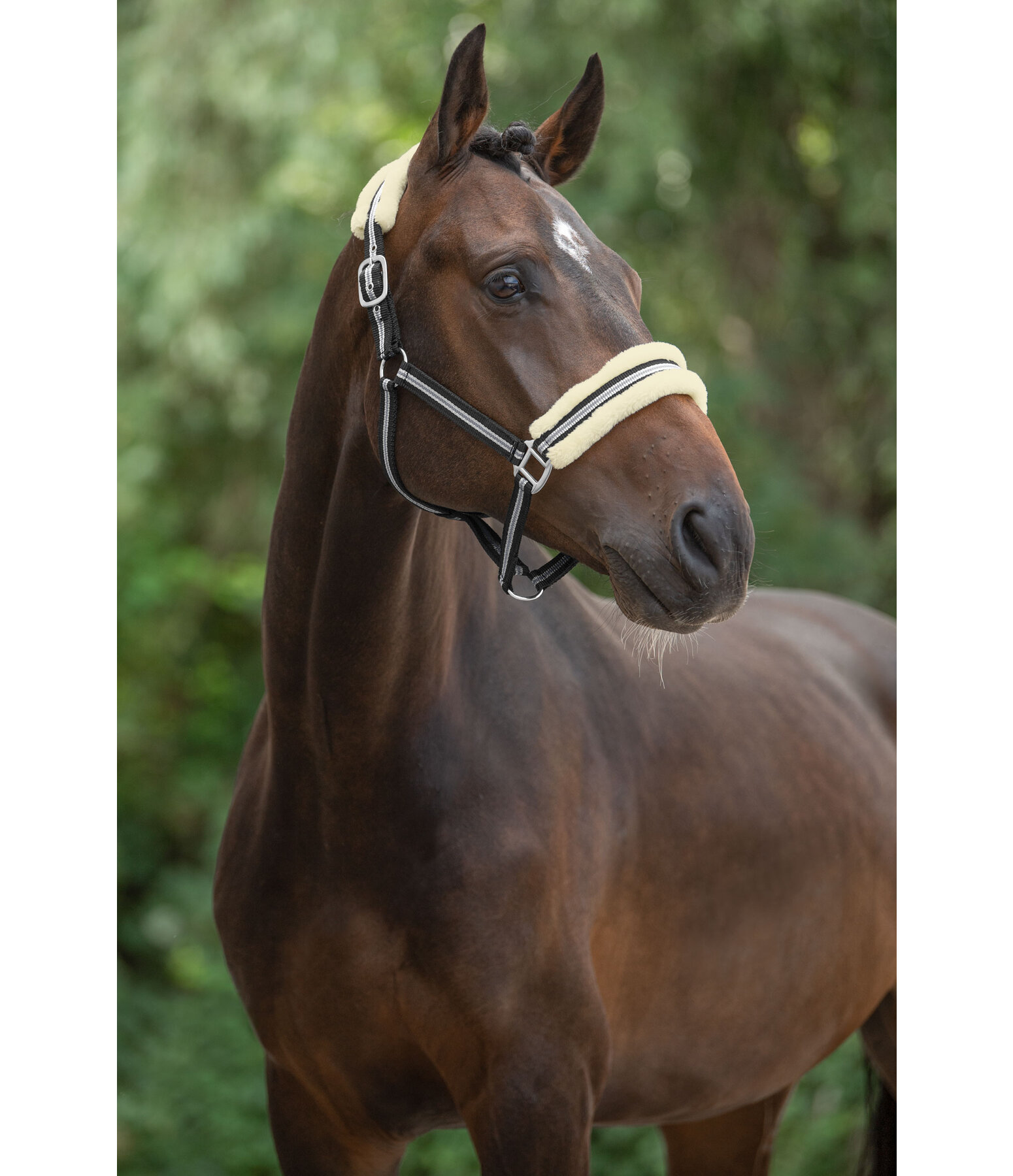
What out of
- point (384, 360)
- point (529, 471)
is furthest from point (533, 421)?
point (384, 360)

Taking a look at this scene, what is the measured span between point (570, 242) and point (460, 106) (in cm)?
19

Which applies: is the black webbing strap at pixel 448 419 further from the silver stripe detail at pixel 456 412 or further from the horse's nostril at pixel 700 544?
the horse's nostril at pixel 700 544

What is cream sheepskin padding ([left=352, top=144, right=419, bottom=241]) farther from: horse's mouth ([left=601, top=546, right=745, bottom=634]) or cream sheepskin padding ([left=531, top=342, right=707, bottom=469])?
horse's mouth ([left=601, top=546, right=745, bottom=634])

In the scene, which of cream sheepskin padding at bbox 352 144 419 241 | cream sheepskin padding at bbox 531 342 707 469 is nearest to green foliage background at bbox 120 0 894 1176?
cream sheepskin padding at bbox 352 144 419 241

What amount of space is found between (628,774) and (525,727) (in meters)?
0.20

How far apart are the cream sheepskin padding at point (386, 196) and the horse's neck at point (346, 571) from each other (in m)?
0.06

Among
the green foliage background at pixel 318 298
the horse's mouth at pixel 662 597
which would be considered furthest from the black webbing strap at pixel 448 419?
the green foliage background at pixel 318 298

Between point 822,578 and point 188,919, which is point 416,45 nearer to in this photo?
point 822,578

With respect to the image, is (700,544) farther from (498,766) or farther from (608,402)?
(498,766)

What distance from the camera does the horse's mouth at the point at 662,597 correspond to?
42.4 inches

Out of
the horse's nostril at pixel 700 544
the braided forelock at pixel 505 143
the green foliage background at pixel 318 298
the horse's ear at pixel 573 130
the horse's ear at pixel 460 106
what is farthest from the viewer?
the green foliage background at pixel 318 298

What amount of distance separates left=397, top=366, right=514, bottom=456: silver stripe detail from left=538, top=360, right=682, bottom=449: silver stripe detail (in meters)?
0.05
